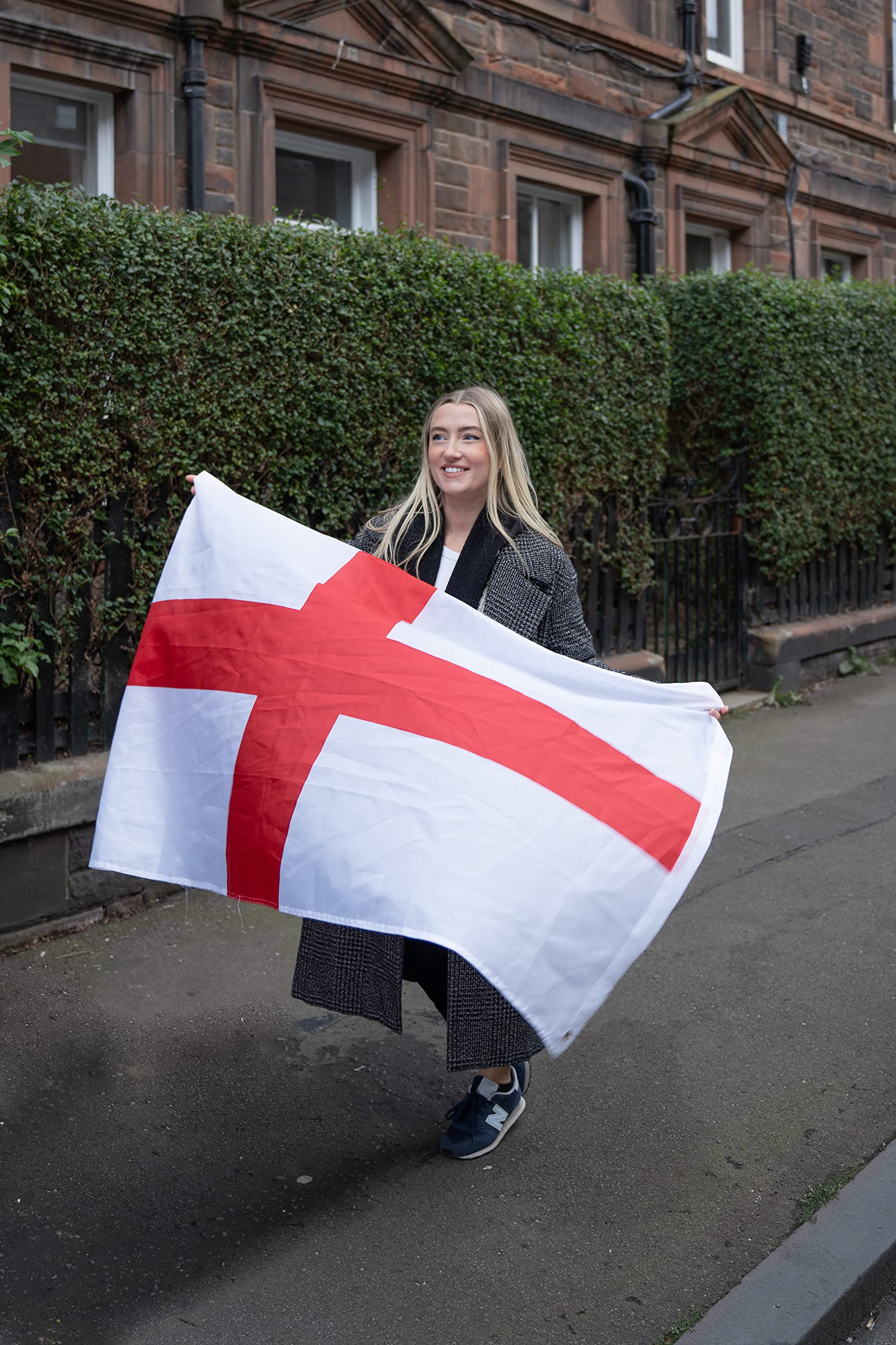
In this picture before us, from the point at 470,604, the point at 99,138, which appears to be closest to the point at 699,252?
the point at 99,138

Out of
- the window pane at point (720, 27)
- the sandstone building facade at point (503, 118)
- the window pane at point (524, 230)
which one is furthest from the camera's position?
the window pane at point (720, 27)

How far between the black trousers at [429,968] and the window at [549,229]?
10.3 m

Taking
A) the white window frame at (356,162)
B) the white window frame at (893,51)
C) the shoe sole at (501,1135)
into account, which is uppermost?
the white window frame at (893,51)

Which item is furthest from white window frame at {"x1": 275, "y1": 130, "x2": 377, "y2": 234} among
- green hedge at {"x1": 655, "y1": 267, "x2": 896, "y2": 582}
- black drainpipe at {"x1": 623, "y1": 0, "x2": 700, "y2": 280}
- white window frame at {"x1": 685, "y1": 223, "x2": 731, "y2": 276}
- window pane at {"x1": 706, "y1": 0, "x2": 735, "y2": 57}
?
window pane at {"x1": 706, "y1": 0, "x2": 735, "y2": 57}

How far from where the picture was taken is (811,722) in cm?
938

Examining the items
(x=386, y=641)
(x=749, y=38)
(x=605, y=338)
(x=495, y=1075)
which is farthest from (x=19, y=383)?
(x=749, y=38)

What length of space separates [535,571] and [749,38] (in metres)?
13.4

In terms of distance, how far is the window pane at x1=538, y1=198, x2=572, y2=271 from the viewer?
42.7 ft

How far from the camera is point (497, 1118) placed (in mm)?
3701

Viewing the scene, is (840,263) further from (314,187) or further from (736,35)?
(314,187)

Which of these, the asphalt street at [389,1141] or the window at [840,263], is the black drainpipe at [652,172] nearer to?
the window at [840,263]

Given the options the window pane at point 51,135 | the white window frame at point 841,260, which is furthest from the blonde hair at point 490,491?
the white window frame at point 841,260

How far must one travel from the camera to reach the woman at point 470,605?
3354mm

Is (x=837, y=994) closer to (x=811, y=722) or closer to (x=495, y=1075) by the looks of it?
(x=495, y=1075)
